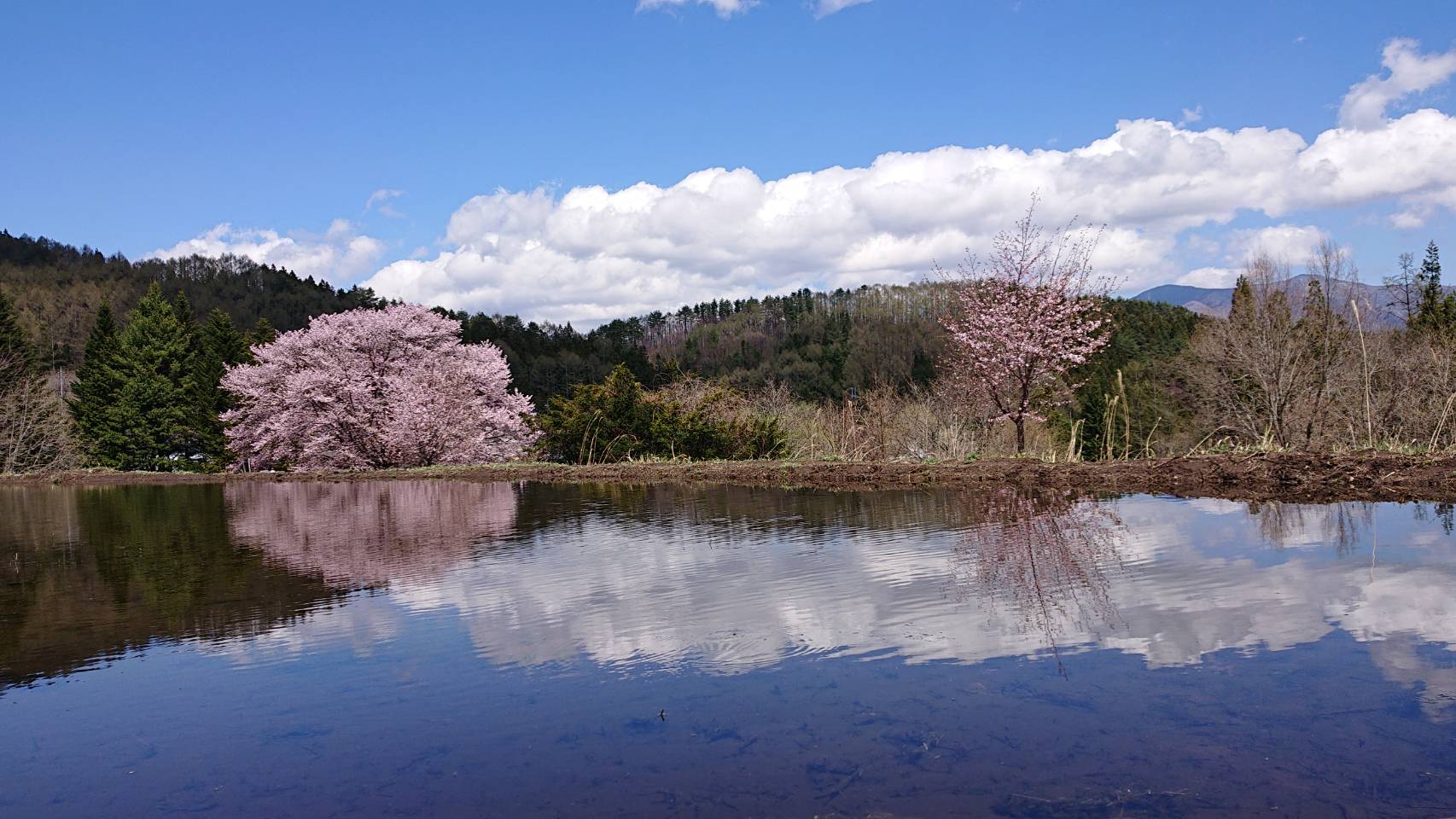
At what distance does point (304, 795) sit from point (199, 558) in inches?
311

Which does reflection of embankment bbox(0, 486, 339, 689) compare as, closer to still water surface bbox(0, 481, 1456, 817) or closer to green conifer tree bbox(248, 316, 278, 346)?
still water surface bbox(0, 481, 1456, 817)

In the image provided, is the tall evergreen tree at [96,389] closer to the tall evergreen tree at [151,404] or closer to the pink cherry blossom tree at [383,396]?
the tall evergreen tree at [151,404]

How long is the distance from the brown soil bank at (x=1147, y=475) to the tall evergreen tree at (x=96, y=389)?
37.7m

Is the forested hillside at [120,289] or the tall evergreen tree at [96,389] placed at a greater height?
the forested hillside at [120,289]

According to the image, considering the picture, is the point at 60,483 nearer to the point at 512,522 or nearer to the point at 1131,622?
the point at 512,522

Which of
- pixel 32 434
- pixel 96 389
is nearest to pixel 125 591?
pixel 32 434

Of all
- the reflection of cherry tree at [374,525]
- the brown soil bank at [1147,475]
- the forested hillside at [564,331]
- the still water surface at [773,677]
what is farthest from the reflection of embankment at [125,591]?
the forested hillside at [564,331]

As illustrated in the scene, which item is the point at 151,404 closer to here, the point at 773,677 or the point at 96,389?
the point at 96,389

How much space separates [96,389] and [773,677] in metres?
52.7

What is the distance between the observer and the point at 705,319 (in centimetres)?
13975

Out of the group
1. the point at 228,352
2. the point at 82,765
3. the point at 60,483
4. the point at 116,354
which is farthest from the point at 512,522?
the point at 116,354

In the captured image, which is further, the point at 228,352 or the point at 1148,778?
the point at 228,352

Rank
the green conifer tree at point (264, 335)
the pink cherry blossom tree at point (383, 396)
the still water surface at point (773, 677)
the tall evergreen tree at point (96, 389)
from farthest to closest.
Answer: the tall evergreen tree at point (96, 389)
the green conifer tree at point (264, 335)
the pink cherry blossom tree at point (383, 396)
the still water surface at point (773, 677)

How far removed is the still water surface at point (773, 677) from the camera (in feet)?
11.6
